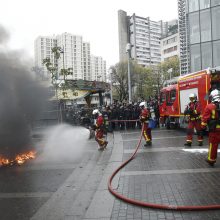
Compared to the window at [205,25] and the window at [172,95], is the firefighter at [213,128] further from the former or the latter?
the window at [205,25]

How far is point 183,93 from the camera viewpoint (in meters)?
16.3

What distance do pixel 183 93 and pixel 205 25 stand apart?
1324cm

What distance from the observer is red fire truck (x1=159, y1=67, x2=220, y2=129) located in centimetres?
1369

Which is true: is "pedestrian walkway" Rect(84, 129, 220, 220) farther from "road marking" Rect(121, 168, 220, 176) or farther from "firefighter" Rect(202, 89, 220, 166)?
"firefighter" Rect(202, 89, 220, 166)

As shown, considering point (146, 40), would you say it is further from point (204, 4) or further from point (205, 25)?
point (205, 25)

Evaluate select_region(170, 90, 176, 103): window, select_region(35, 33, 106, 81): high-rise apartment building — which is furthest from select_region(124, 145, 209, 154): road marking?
select_region(170, 90, 176, 103): window

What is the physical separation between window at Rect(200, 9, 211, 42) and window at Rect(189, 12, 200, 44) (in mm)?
356

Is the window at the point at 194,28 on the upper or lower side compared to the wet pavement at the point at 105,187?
upper

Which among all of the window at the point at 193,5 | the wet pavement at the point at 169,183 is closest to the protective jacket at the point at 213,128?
the wet pavement at the point at 169,183

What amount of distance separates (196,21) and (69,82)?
13.3 metres

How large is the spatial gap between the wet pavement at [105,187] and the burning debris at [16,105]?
0.74m

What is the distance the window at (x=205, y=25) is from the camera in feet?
89.0

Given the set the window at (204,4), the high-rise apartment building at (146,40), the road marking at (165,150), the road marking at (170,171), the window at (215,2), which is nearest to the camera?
the road marking at (170,171)

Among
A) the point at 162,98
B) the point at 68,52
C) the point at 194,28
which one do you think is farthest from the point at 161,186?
the point at 68,52
